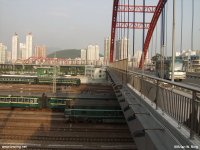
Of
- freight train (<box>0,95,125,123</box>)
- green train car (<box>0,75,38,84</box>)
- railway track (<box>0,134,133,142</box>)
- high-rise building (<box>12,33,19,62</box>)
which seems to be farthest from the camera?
high-rise building (<box>12,33,19,62</box>)

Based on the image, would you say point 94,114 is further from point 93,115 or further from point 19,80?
point 19,80

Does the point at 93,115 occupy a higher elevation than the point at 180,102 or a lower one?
lower

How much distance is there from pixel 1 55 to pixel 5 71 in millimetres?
79411

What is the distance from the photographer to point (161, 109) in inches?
340

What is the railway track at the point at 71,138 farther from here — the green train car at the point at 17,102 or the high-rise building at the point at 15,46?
the high-rise building at the point at 15,46

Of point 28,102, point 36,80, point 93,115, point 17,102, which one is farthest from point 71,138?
point 36,80

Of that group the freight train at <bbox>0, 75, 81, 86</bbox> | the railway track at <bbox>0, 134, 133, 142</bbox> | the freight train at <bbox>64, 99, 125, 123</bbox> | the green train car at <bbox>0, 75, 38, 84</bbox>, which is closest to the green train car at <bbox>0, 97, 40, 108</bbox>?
the freight train at <bbox>64, 99, 125, 123</bbox>

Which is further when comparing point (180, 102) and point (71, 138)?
point (71, 138)

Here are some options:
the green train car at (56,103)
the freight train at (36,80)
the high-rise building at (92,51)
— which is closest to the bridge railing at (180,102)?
the green train car at (56,103)

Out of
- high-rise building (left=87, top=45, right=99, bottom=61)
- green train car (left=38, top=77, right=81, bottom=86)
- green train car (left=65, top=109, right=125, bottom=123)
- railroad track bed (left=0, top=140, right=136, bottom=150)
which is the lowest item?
railroad track bed (left=0, top=140, right=136, bottom=150)

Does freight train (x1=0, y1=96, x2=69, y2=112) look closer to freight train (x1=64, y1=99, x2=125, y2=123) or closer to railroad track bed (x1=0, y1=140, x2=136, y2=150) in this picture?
freight train (x1=64, y1=99, x2=125, y2=123)

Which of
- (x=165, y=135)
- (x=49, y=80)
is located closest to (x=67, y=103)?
(x=165, y=135)

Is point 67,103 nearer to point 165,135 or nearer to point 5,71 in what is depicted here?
point 165,135

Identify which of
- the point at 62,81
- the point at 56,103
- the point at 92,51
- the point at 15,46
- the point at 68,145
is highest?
the point at 15,46
